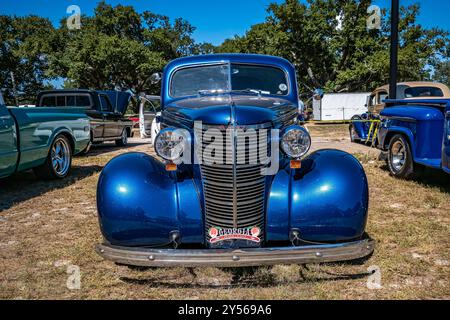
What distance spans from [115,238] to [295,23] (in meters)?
27.8

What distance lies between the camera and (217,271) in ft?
11.1

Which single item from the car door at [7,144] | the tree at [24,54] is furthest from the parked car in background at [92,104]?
the tree at [24,54]

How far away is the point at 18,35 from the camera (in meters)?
35.7

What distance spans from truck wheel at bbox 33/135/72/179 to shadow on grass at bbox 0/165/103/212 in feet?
0.42

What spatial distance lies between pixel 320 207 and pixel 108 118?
10.0 metres

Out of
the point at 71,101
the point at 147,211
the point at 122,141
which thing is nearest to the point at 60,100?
the point at 71,101

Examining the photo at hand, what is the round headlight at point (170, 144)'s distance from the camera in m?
3.21

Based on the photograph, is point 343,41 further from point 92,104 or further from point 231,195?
point 231,195

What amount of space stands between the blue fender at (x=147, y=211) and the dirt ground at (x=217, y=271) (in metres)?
0.39

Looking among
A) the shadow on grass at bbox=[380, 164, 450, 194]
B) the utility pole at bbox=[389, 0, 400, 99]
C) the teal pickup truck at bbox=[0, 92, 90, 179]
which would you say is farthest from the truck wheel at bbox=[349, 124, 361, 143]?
the teal pickup truck at bbox=[0, 92, 90, 179]

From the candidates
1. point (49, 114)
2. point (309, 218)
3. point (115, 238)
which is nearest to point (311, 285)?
point (309, 218)

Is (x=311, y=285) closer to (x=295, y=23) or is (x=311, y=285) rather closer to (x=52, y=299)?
(x=52, y=299)

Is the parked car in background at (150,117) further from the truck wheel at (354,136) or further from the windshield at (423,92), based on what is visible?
the windshield at (423,92)

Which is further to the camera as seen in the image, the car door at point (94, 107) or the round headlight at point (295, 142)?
the car door at point (94, 107)
